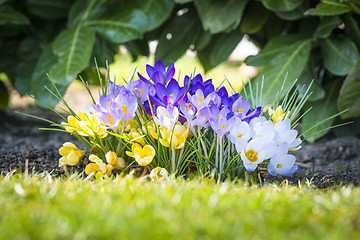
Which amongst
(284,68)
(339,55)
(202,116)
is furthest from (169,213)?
(339,55)

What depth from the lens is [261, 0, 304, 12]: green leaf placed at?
8.61ft

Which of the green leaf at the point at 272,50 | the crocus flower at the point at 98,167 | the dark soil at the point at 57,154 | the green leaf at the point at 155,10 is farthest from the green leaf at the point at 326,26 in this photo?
the crocus flower at the point at 98,167

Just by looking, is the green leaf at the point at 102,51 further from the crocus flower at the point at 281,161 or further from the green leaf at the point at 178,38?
the crocus flower at the point at 281,161

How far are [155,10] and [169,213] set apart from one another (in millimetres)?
2037

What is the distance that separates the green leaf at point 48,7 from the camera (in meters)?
3.25

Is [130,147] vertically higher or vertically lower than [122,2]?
lower

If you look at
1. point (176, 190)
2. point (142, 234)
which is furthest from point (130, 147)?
point (142, 234)

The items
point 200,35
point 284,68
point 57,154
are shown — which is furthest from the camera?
point 200,35

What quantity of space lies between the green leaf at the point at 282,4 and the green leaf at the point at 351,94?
1.76 ft

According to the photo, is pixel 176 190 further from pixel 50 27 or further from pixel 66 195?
pixel 50 27

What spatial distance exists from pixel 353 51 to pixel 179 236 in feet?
6.82

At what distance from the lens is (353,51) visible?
264cm

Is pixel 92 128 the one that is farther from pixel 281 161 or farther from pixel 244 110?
pixel 281 161

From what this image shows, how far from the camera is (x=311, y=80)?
8.98 ft
